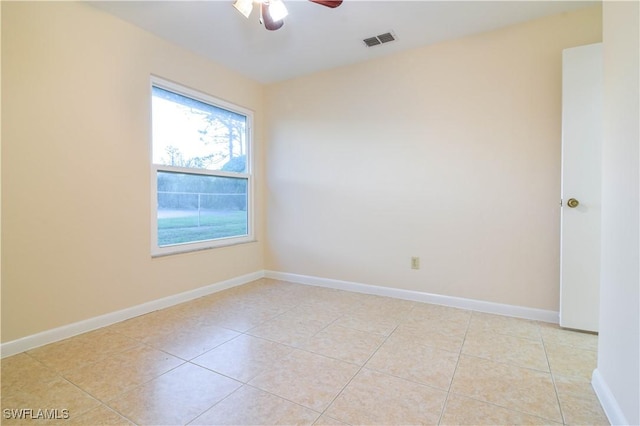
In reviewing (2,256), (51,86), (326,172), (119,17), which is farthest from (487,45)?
(2,256)

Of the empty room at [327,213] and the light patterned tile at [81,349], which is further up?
the empty room at [327,213]

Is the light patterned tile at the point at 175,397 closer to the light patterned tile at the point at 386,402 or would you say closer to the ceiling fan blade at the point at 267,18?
the light patterned tile at the point at 386,402

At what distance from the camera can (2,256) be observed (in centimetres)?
190

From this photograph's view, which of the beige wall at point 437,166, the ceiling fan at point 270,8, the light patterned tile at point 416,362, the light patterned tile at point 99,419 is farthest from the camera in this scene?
the beige wall at point 437,166

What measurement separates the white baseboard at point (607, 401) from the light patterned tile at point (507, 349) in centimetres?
25

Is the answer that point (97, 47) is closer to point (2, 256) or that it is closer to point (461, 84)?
point (2, 256)

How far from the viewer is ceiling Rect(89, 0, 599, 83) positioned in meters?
2.30

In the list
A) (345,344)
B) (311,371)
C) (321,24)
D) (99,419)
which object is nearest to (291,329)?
(345,344)

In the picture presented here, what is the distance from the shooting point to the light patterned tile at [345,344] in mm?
1937

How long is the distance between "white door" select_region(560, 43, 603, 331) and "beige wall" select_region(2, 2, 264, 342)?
336 centimetres

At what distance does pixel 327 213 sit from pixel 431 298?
143cm

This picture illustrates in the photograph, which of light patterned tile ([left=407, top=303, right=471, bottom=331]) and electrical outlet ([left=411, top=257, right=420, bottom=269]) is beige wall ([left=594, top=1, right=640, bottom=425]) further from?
electrical outlet ([left=411, top=257, right=420, bottom=269])

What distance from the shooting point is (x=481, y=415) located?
1.38m

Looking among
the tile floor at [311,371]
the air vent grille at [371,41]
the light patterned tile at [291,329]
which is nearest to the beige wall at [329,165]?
the air vent grille at [371,41]
